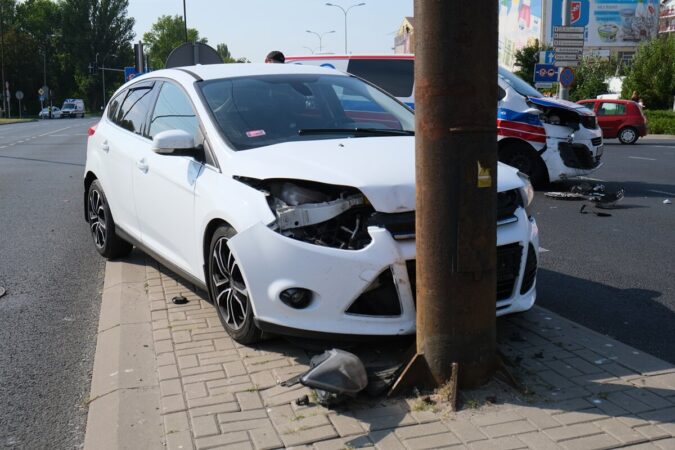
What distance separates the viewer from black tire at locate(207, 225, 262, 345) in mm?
4484

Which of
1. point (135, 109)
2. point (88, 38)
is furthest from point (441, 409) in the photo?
point (88, 38)

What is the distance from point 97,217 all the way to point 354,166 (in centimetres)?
377

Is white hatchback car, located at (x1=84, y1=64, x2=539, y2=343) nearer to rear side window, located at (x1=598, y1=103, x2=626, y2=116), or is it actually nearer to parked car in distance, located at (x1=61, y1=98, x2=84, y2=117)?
rear side window, located at (x1=598, y1=103, x2=626, y2=116)

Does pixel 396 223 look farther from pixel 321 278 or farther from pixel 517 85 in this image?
pixel 517 85

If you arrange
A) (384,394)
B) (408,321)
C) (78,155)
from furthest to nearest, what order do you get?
(78,155) < (408,321) < (384,394)

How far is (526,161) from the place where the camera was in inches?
477

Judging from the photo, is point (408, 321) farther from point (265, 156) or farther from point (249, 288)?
point (265, 156)

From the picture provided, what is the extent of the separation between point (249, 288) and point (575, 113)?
895 cm

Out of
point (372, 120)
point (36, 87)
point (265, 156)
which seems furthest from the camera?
point (36, 87)

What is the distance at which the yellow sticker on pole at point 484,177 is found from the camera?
3652 millimetres

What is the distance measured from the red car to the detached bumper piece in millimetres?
16495

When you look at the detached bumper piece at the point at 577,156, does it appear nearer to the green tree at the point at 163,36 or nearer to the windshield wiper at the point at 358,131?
the windshield wiper at the point at 358,131

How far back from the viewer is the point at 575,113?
A: 11.9 meters

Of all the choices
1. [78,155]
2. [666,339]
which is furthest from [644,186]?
[78,155]
